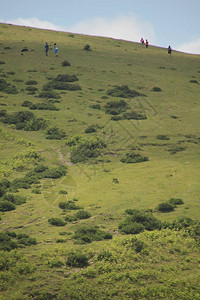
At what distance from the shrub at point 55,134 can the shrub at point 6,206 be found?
18.3m

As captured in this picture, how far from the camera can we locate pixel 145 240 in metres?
19.3

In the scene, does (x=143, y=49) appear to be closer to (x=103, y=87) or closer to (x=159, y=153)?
(x=103, y=87)

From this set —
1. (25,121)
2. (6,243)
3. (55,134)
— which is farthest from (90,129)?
(6,243)

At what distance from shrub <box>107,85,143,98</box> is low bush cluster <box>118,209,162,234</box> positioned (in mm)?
37587

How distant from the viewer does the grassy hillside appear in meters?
16.0

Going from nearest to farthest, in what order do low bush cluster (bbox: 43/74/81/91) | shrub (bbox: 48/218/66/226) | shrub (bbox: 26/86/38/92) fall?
shrub (bbox: 48/218/66/226)
shrub (bbox: 26/86/38/92)
low bush cluster (bbox: 43/74/81/91)

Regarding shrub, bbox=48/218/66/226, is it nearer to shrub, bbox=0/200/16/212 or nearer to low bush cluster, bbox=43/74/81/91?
shrub, bbox=0/200/16/212

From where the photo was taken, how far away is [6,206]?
79.3ft

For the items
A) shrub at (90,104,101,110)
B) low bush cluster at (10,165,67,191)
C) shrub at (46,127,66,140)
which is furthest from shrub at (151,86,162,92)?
low bush cluster at (10,165,67,191)

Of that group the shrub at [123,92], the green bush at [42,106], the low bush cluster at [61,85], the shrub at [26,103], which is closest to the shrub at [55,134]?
the green bush at [42,106]

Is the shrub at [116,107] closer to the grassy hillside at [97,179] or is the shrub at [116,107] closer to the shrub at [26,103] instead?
the grassy hillside at [97,179]

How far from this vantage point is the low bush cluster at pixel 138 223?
20812 millimetres

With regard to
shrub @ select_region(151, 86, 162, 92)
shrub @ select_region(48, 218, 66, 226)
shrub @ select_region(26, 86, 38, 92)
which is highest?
shrub @ select_region(151, 86, 162, 92)

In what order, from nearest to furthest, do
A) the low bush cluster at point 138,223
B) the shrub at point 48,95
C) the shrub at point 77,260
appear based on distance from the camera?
the shrub at point 77,260 → the low bush cluster at point 138,223 → the shrub at point 48,95
